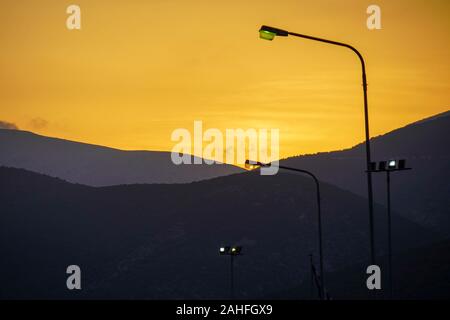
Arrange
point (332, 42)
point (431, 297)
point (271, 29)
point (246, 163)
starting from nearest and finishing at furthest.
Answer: point (271, 29)
point (332, 42)
point (246, 163)
point (431, 297)

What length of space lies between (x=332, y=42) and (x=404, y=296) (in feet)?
500
